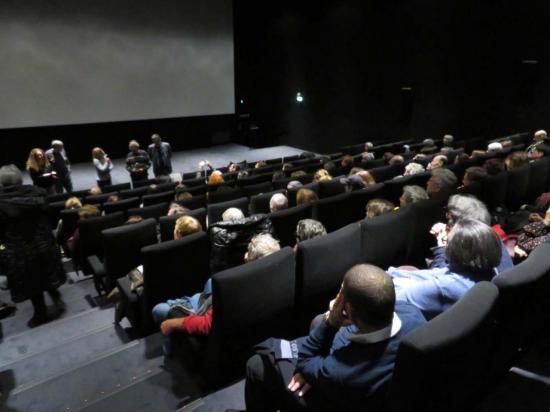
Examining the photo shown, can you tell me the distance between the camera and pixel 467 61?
816 centimetres

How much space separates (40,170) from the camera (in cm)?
623

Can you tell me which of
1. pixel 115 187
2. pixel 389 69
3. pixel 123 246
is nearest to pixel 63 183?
pixel 115 187

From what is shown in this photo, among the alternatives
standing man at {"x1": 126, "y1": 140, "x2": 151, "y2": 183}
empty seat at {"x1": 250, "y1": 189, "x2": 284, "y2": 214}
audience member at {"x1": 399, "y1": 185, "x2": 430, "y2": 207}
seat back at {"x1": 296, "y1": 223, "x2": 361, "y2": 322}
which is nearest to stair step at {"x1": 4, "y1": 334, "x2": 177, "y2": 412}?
seat back at {"x1": 296, "y1": 223, "x2": 361, "y2": 322}

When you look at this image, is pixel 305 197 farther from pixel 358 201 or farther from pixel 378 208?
pixel 378 208

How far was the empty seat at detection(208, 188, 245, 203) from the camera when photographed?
183 inches

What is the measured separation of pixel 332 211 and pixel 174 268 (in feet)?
5.31

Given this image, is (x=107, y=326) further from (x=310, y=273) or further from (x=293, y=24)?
(x=293, y=24)

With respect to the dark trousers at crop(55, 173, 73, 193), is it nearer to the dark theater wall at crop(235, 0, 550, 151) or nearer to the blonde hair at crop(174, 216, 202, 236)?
the blonde hair at crop(174, 216, 202, 236)

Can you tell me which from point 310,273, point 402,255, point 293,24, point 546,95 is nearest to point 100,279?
point 310,273

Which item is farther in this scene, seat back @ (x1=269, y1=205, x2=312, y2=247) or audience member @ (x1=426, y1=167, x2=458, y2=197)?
audience member @ (x1=426, y1=167, x2=458, y2=197)

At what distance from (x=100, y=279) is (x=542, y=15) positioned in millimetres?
8288

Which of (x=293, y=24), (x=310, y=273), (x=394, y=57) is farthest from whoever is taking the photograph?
(x=293, y=24)

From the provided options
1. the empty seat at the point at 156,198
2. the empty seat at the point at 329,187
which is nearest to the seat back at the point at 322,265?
the empty seat at the point at 329,187

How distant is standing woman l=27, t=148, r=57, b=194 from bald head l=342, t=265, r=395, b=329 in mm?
6085
